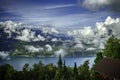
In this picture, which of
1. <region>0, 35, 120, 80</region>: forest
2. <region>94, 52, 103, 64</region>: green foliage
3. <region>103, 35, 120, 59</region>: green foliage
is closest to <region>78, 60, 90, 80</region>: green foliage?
<region>0, 35, 120, 80</region>: forest

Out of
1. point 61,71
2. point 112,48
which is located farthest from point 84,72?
point 112,48

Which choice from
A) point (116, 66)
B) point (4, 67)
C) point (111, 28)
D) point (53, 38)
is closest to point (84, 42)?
point (53, 38)

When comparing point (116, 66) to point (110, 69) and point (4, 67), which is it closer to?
point (110, 69)

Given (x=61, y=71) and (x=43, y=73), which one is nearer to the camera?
(x=61, y=71)

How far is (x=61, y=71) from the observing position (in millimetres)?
29781

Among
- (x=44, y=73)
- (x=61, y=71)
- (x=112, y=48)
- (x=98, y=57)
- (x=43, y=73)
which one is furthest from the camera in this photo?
(x=44, y=73)

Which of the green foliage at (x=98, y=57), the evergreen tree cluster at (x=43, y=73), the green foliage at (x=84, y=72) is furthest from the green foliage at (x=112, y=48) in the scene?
the evergreen tree cluster at (x=43, y=73)

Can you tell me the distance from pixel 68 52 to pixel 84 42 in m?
5.94

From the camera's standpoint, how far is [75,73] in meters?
31.5

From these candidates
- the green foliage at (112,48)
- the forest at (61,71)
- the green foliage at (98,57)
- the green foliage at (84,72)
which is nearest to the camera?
the green foliage at (98,57)

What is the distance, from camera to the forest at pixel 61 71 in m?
27.6

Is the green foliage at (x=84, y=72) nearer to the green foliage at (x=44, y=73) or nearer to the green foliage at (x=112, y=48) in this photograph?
the green foliage at (x=44, y=73)

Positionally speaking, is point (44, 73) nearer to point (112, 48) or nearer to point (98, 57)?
point (98, 57)

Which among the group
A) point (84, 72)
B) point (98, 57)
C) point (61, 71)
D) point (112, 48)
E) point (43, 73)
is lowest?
point (84, 72)
